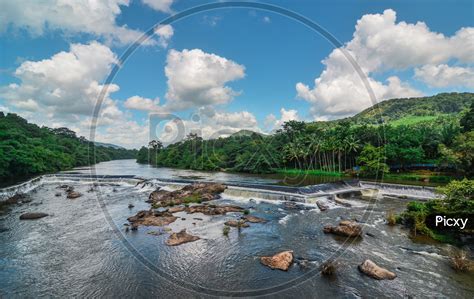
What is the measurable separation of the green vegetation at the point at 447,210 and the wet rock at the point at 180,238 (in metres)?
10.4

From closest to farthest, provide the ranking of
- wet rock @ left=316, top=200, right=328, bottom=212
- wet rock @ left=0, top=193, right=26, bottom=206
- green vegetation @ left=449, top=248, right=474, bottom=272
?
green vegetation @ left=449, top=248, right=474, bottom=272, wet rock @ left=316, top=200, right=328, bottom=212, wet rock @ left=0, top=193, right=26, bottom=206

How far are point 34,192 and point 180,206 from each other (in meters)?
17.1

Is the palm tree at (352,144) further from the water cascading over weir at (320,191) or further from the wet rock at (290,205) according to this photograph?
the wet rock at (290,205)

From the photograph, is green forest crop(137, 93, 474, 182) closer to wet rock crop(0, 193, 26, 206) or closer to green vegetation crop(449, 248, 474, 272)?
green vegetation crop(449, 248, 474, 272)

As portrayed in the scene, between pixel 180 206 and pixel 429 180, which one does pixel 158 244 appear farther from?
pixel 429 180

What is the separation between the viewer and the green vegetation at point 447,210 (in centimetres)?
1084

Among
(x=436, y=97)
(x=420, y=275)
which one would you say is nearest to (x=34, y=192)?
(x=420, y=275)

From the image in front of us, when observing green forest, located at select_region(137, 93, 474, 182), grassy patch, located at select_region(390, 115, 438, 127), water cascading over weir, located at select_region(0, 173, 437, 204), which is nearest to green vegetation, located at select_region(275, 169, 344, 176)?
green forest, located at select_region(137, 93, 474, 182)

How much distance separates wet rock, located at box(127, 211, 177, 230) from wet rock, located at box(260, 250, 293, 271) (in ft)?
22.5

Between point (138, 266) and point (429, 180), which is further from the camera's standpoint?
point (429, 180)

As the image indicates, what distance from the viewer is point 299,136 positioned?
46.2 m

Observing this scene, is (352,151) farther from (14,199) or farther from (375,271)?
(14,199)

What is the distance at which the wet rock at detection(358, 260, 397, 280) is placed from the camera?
8.38 meters

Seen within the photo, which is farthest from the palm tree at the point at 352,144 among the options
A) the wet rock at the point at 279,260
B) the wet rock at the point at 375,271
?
the wet rock at the point at 279,260
